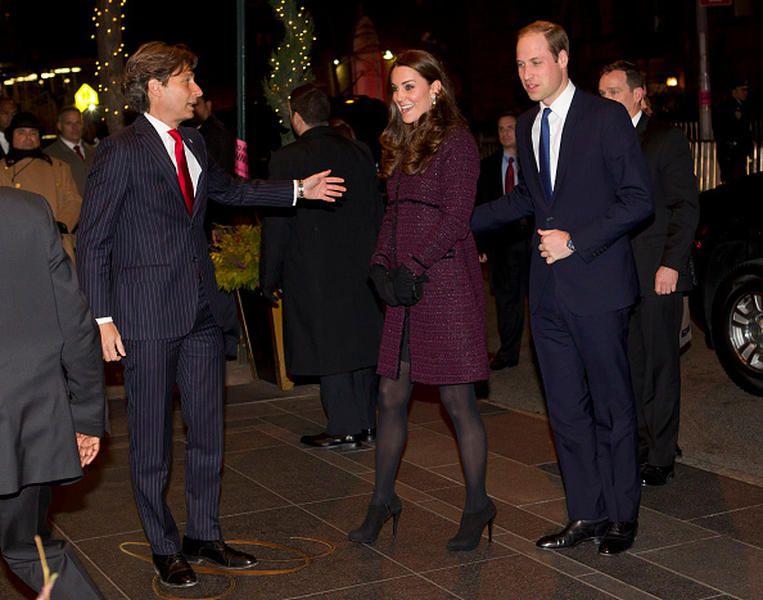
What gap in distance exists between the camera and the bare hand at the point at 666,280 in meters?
6.97

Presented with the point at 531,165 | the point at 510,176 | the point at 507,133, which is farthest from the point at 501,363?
the point at 531,165

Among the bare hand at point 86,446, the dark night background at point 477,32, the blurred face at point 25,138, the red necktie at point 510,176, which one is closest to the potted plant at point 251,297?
the blurred face at point 25,138

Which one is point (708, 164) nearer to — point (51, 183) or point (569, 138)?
point (51, 183)

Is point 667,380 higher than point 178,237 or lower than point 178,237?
lower

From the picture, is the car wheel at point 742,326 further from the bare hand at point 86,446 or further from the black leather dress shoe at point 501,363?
the bare hand at point 86,446

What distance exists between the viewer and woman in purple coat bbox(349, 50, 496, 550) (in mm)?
5961

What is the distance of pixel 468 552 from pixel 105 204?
228 centimetres

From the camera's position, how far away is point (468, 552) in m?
6.15

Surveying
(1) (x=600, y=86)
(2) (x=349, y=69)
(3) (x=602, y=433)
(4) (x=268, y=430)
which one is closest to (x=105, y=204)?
(3) (x=602, y=433)

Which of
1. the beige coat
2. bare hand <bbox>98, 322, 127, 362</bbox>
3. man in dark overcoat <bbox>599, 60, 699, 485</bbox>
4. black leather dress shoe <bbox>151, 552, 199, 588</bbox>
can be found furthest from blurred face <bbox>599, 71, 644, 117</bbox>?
the beige coat

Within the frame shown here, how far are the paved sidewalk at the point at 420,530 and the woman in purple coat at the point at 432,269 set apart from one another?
0.39 meters

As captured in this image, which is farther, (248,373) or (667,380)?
(248,373)

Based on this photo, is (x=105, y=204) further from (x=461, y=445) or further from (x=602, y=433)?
(x=602, y=433)

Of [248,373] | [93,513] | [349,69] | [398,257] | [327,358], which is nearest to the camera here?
[398,257]
